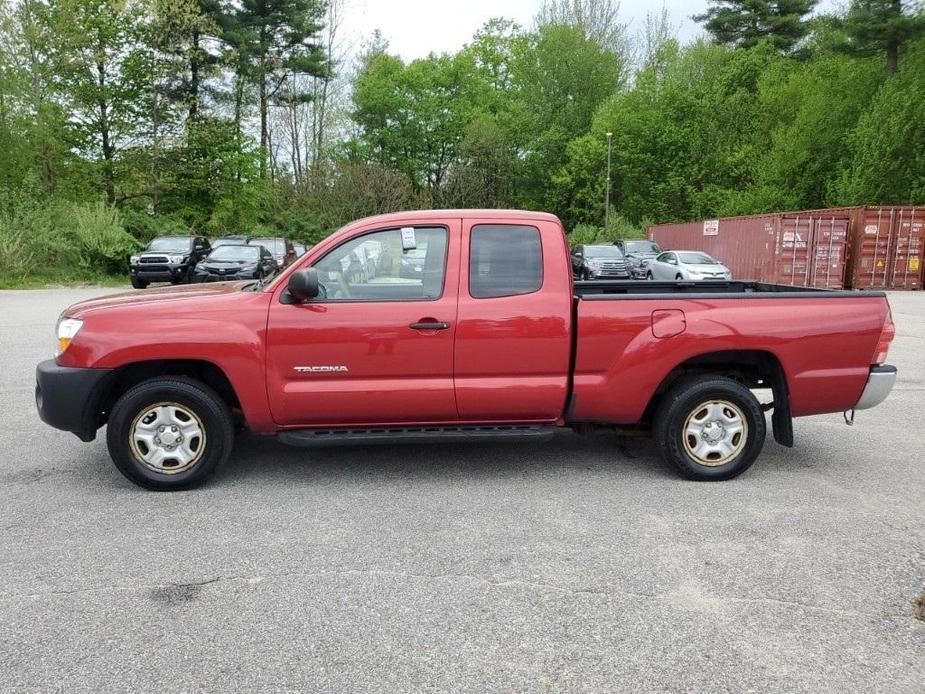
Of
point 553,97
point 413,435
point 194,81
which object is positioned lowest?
point 413,435

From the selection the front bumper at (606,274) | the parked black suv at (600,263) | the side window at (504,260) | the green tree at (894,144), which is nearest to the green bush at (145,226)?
the parked black suv at (600,263)

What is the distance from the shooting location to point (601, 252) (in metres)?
26.1

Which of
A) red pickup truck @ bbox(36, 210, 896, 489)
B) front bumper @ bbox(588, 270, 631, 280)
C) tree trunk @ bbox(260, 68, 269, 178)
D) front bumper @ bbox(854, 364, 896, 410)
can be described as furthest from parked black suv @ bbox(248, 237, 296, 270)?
front bumper @ bbox(854, 364, 896, 410)

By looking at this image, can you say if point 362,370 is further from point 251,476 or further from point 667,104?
point 667,104

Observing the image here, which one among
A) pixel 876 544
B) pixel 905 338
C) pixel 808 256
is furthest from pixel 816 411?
pixel 808 256

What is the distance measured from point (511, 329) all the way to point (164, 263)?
2034 cm

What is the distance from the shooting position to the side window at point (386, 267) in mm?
4664

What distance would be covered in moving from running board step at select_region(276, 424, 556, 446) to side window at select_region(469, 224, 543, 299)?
899mm

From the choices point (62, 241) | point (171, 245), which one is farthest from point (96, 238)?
point (171, 245)

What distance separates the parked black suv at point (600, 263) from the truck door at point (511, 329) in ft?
65.1

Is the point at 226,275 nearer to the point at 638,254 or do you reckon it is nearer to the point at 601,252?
the point at 601,252

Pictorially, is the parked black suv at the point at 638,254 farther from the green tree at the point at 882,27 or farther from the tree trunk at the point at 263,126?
the tree trunk at the point at 263,126

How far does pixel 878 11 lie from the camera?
111 ft

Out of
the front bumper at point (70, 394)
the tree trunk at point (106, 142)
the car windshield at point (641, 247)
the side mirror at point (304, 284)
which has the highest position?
the tree trunk at point (106, 142)
